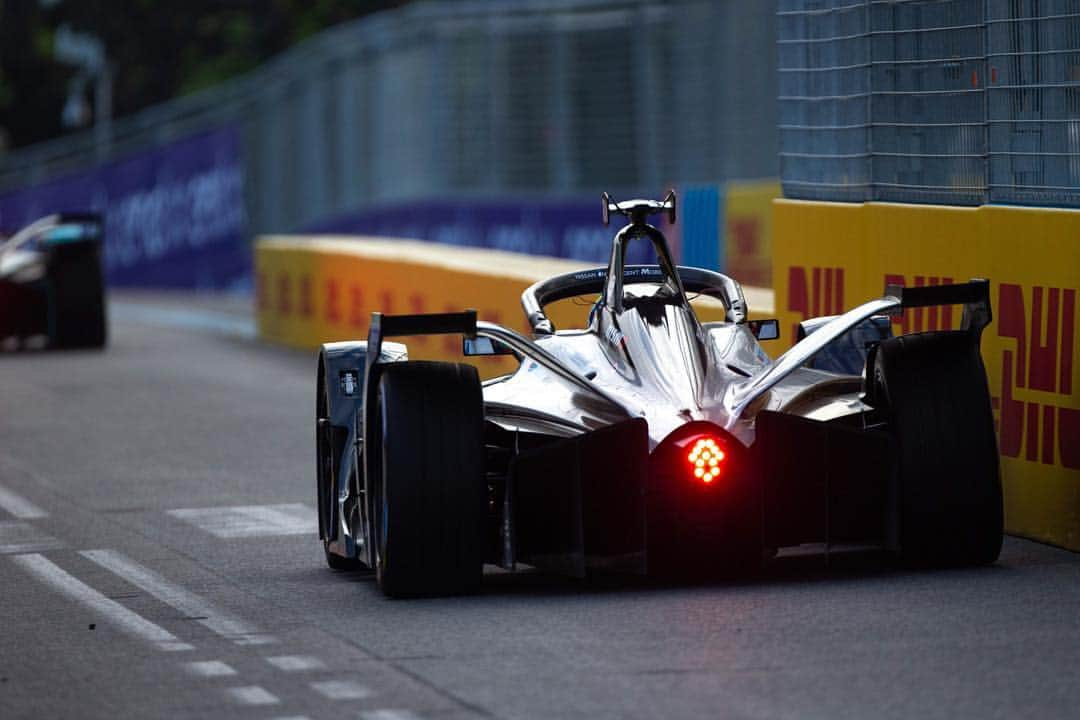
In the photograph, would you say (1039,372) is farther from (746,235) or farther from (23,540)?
(746,235)

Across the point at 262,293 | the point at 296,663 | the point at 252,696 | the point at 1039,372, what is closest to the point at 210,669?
the point at 296,663

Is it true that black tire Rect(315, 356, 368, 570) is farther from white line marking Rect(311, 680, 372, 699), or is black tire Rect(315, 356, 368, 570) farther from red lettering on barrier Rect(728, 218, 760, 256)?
red lettering on barrier Rect(728, 218, 760, 256)

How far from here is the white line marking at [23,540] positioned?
1083 cm

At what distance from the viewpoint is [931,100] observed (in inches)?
454

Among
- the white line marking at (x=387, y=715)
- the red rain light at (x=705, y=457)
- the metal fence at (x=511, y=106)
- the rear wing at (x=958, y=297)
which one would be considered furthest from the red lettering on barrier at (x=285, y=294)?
the white line marking at (x=387, y=715)

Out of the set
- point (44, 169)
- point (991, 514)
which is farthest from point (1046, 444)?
point (44, 169)

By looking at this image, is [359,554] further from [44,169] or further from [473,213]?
[44,169]

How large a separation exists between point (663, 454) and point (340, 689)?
185 centimetres

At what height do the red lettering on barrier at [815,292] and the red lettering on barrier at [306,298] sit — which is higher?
the red lettering on barrier at [815,292]

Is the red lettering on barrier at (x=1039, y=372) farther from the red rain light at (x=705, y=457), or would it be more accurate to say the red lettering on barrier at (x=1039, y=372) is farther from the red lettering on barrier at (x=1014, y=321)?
the red rain light at (x=705, y=457)

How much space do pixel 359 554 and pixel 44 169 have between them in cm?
3560

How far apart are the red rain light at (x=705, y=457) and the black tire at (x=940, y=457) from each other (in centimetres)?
71

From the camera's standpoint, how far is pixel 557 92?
2836cm

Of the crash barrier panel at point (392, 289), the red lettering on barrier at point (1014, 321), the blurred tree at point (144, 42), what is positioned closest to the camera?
the red lettering on barrier at point (1014, 321)
